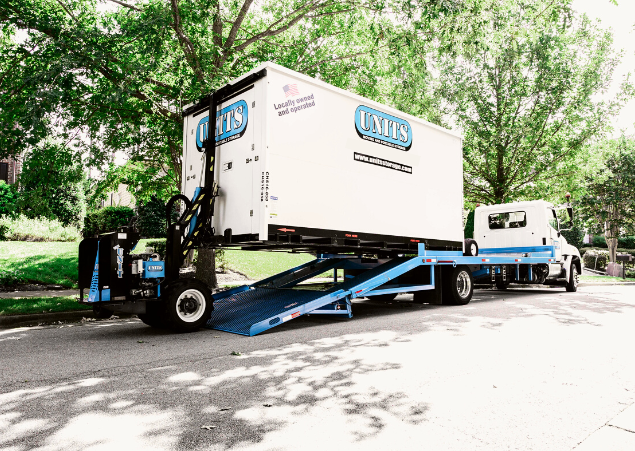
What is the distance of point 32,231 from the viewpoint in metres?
16.7

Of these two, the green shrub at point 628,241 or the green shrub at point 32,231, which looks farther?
the green shrub at point 628,241

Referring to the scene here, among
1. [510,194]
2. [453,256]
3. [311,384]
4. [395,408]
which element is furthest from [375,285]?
[510,194]

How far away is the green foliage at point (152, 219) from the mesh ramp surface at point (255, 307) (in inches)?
609

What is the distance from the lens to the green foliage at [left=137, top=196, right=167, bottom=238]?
23.0 m

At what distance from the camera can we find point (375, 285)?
27.2 ft

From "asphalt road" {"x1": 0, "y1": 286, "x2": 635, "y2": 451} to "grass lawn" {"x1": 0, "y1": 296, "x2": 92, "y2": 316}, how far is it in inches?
53.9

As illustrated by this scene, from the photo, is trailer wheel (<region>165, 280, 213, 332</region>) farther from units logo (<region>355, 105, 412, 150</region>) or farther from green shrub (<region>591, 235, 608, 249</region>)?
green shrub (<region>591, 235, 608, 249</region>)

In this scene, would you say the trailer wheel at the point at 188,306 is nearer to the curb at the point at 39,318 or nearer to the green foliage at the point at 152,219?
the curb at the point at 39,318

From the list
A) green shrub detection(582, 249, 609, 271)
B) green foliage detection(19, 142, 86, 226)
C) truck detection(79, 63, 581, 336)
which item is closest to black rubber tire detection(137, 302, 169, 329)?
truck detection(79, 63, 581, 336)

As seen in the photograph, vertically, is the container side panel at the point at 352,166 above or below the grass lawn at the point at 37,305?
above

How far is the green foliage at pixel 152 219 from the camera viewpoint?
75.6ft

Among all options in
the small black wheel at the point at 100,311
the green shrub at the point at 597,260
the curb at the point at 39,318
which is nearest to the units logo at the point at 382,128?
the small black wheel at the point at 100,311

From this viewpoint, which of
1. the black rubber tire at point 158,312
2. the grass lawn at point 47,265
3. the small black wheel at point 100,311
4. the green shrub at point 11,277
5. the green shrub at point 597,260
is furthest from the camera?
the green shrub at point 597,260

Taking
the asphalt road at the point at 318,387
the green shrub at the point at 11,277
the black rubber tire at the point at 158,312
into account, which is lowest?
the asphalt road at the point at 318,387
